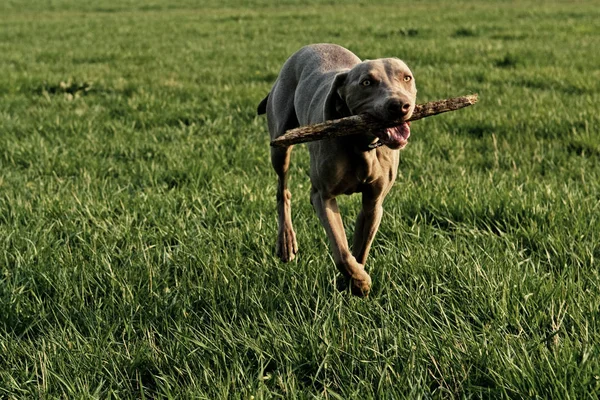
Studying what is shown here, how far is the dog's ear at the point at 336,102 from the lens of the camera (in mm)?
2779

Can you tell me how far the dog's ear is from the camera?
9.12ft

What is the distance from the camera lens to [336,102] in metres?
2.84

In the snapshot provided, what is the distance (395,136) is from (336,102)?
1.63 feet

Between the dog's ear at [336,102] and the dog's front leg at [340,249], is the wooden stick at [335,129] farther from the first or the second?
the dog's front leg at [340,249]

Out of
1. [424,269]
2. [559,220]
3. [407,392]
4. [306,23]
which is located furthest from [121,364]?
[306,23]

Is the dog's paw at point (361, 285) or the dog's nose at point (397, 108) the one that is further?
the dog's paw at point (361, 285)

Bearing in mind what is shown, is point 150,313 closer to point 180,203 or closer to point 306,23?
point 180,203

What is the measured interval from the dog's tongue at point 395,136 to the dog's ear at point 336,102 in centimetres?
37

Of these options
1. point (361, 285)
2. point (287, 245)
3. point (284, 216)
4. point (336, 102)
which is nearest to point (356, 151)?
point (336, 102)

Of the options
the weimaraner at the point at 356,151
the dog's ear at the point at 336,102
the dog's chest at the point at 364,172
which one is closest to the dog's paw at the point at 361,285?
the weimaraner at the point at 356,151

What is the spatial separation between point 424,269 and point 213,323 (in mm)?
1038

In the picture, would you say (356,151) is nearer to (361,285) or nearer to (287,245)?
(361,285)

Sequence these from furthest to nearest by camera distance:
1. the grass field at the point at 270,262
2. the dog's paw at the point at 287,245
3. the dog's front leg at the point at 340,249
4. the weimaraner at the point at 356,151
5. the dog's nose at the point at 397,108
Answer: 1. the dog's paw at the point at 287,245
2. the dog's front leg at the point at 340,249
3. the weimaraner at the point at 356,151
4. the dog's nose at the point at 397,108
5. the grass field at the point at 270,262

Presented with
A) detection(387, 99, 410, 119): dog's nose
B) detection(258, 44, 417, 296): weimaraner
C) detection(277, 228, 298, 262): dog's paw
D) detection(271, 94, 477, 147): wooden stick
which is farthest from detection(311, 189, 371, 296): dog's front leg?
detection(387, 99, 410, 119): dog's nose
